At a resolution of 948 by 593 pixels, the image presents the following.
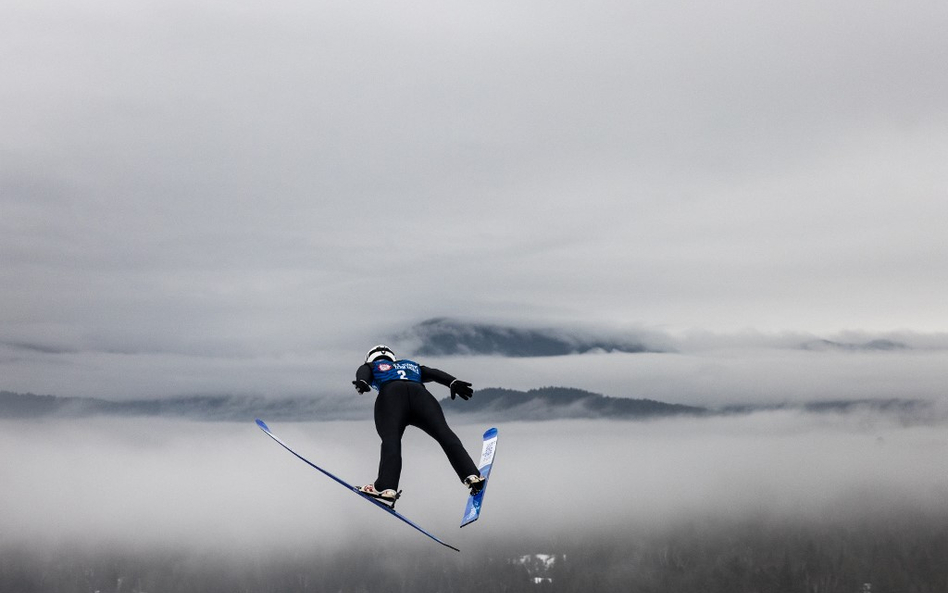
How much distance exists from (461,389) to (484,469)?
269cm

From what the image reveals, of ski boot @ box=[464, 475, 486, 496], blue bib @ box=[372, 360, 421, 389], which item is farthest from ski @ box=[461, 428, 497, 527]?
blue bib @ box=[372, 360, 421, 389]

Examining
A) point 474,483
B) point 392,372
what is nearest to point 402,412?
point 392,372

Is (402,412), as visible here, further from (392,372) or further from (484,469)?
(484,469)

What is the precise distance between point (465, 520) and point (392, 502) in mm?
1974

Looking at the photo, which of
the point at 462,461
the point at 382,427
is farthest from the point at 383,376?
the point at 462,461

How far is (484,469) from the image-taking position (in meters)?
29.6

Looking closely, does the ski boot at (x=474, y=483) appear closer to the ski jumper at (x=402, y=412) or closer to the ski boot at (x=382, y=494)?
the ski jumper at (x=402, y=412)

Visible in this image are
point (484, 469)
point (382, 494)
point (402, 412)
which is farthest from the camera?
point (484, 469)

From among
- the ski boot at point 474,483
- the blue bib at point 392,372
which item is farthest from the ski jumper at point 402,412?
the ski boot at point 474,483

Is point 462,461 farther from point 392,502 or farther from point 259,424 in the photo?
point 259,424

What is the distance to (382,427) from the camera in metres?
27.9

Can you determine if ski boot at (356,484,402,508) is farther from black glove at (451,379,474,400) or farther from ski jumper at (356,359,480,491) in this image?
black glove at (451,379,474,400)

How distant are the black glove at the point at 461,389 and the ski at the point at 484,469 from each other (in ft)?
7.55

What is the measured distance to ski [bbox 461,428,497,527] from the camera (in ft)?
87.7
